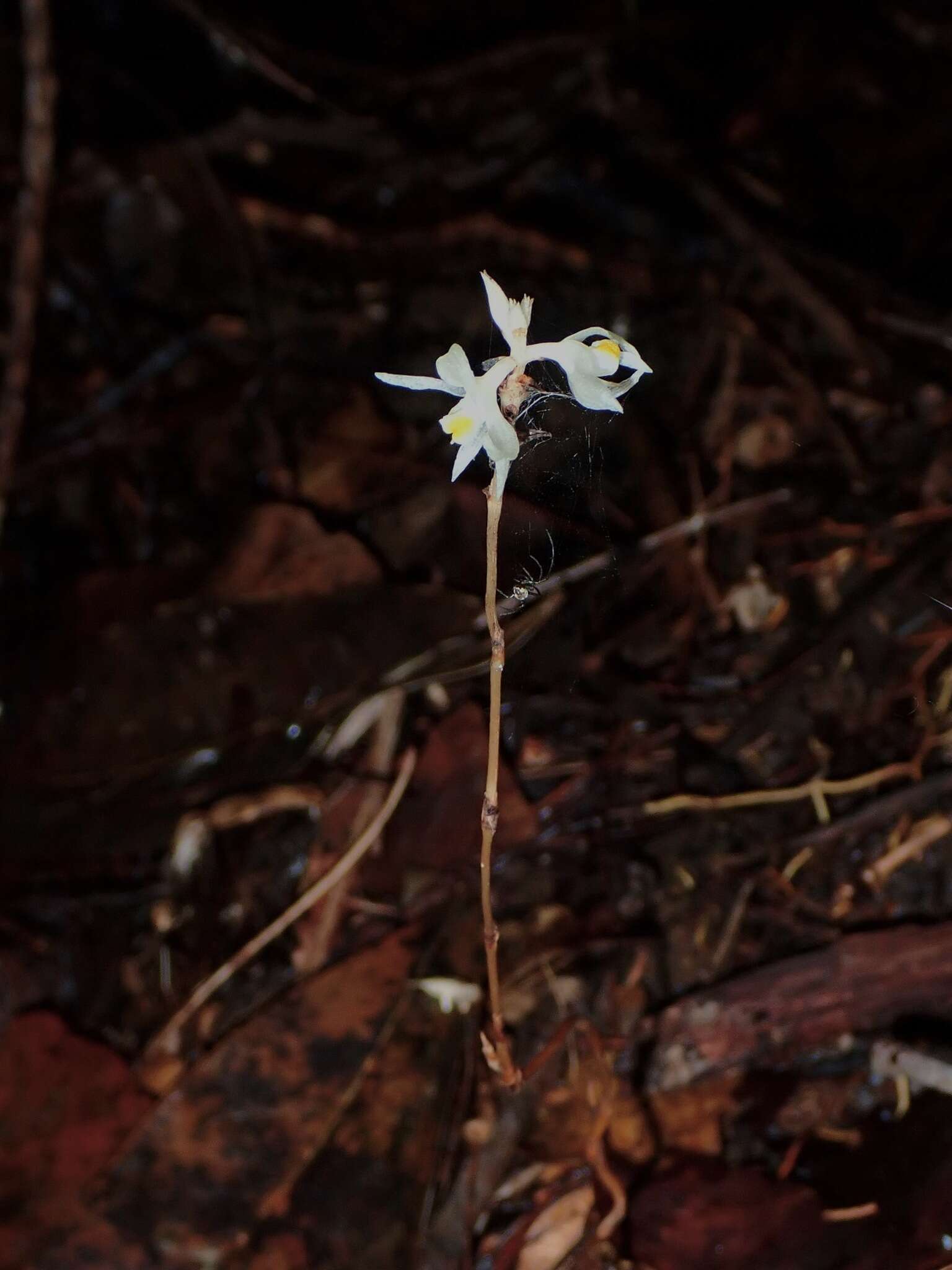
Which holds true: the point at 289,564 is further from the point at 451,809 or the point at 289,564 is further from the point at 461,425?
the point at 461,425

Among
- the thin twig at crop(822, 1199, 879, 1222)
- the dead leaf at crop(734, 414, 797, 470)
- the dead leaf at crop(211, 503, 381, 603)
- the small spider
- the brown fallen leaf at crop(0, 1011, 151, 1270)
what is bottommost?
the thin twig at crop(822, 1199, 879, 1222)

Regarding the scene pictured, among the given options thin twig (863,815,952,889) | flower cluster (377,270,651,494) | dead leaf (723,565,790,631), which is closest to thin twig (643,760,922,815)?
thin twig (863,815,952,889)

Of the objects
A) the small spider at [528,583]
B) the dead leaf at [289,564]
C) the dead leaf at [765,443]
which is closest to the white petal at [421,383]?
the small spider at [528,583]

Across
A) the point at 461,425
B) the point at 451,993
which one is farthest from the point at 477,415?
the point at 451,993

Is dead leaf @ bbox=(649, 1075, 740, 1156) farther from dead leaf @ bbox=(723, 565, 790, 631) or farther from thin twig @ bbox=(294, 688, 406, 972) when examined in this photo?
dead leaf @ bbox=(723, 565, 790, 631)

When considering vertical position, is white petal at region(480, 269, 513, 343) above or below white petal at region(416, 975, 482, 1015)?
above

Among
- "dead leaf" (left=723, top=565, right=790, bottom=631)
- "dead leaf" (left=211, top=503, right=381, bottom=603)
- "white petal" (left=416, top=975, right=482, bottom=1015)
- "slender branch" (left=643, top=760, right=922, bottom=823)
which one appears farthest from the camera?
"dead leaf" (left=211, top=503, right=381, bottom=603)

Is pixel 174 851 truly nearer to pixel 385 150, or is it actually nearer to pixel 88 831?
pixel 88 831
